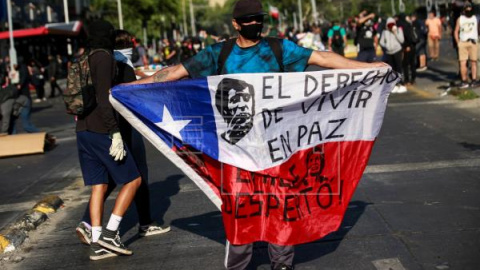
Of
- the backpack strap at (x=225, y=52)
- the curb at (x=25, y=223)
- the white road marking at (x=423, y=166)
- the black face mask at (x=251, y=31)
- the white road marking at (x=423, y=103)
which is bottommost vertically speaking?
the white road marking at (x=423, y=103)

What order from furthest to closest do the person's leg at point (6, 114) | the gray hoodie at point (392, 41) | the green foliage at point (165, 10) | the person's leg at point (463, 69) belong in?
the green foliage at point (165, 10) < the gray hoodie at point (392, 41) < the person's leg at point (463, 69) < the person's leg at point (6, 114)

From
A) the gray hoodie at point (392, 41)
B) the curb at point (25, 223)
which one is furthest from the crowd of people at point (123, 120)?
the gray hoodie at point (392, 41)

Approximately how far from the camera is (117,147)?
20.1 feet

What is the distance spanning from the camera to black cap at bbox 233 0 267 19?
5.26m

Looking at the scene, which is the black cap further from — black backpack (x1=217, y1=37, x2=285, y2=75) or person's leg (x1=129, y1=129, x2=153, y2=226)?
person's leg (x1=129, y1=129, x2=153, y2=226)

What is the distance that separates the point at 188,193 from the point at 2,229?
202 cm

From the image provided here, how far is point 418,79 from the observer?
22.0m

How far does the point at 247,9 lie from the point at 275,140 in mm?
858

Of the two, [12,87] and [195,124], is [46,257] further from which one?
[12,87]

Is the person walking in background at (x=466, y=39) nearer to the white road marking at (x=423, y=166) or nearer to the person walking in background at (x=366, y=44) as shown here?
the person walking in background at (x=366, y=44)

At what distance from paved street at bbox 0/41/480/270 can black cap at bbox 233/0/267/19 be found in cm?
177

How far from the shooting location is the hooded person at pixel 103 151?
20.2ft

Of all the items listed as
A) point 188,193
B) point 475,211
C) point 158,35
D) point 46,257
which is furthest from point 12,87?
point 158,35

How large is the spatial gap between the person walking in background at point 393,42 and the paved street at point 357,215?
23.4 feet
